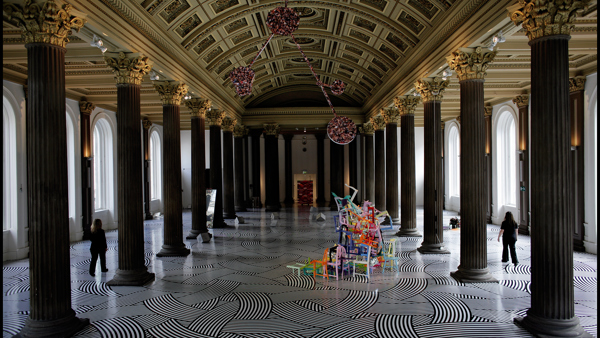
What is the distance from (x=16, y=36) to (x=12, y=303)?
18.3 feet

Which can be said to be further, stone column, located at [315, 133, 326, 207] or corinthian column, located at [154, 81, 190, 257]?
stone column, located at [315, 133, 326, 207]

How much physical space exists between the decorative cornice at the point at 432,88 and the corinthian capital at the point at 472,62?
2.66 metres

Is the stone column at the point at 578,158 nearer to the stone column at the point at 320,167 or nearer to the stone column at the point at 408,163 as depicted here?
the stone column at the point at 408,163

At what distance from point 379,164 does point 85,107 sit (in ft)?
43.8

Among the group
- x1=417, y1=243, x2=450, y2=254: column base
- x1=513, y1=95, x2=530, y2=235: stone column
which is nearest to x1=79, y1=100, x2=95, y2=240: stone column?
x1=417, y1=243, x2=450, y2=254: column base

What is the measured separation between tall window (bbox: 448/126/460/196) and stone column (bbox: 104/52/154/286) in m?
19.9

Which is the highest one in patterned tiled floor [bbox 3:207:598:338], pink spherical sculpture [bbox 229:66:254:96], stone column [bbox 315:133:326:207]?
pink spherical sculpture [bbox 229:66:254:96]

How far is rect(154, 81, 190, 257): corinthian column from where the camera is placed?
11367 millimetres

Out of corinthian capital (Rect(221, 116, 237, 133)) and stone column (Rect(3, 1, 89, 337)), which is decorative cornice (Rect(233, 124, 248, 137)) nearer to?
corinthian capital (Rect(221, 116, 237, 133))

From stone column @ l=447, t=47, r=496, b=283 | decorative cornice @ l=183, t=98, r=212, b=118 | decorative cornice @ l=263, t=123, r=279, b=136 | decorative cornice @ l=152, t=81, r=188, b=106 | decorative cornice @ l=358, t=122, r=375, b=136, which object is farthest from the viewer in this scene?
decorative cornice @ l=263, t=123, r=279, b=136

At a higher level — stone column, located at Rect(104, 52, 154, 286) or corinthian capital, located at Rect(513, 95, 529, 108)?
corinthian capital, located at Rect(513, 95, 529, 108)

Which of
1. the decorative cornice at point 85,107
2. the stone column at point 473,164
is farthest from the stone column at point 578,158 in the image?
the decorative cornice at point 85,107

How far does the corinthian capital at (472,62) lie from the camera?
28.0 feet

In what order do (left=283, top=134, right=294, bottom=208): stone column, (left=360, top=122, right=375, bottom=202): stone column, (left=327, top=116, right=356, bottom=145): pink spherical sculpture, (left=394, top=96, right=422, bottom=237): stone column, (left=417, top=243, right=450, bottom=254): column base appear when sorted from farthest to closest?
1. (left=283, top=134, right=294, bottom=208): stone column
2. (left=360, top=122, right=375, bottom=202): stone column
3. (left=394, top=96, right=422, bottom=237): stone column
4. (left=417, top=243, right=450, bottom=254): column base
5. (left=327, top=116, right=356, bottom=145): pink spherical sculpture
